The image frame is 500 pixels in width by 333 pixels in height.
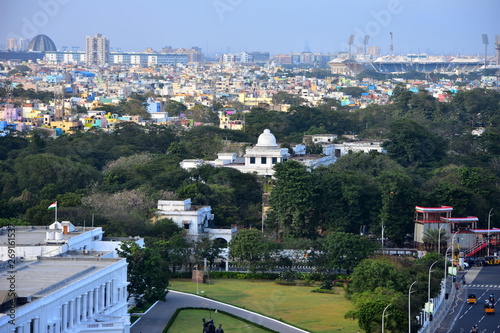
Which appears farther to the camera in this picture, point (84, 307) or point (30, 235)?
point (30, 235)

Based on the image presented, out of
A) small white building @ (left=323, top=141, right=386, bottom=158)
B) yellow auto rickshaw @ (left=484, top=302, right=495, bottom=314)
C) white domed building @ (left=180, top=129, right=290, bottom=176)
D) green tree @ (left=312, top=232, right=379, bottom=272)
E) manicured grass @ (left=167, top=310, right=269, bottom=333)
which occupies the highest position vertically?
small white building @ (left=323, top=141, right=386, bottom=158)

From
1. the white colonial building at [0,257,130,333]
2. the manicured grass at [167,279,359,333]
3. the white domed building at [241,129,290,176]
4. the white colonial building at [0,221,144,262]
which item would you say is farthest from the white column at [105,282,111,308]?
the white domed building at [241,129,290,176]

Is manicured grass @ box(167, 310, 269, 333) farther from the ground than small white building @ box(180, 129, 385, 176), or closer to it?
closer to it

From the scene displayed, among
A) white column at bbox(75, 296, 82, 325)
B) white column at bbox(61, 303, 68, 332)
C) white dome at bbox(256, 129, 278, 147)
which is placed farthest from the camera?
white dome at bbox(256, 129, 278, 147)

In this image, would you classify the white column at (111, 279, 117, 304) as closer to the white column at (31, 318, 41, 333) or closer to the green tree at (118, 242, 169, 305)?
the green tree at (118, 242, 169, 305)

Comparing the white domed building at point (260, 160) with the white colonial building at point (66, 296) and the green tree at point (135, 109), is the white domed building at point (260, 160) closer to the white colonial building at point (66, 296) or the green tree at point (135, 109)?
the white colonial building at point (66, 296)

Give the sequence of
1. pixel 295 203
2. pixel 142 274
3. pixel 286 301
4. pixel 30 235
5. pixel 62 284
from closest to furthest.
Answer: pixel 62 284, pixel 142 274, pixel 30 235, pixel 286 301, pixel 295 203

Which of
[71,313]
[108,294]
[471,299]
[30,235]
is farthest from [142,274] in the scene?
[471,299]

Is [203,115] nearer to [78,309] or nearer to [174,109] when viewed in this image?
[174,109]
